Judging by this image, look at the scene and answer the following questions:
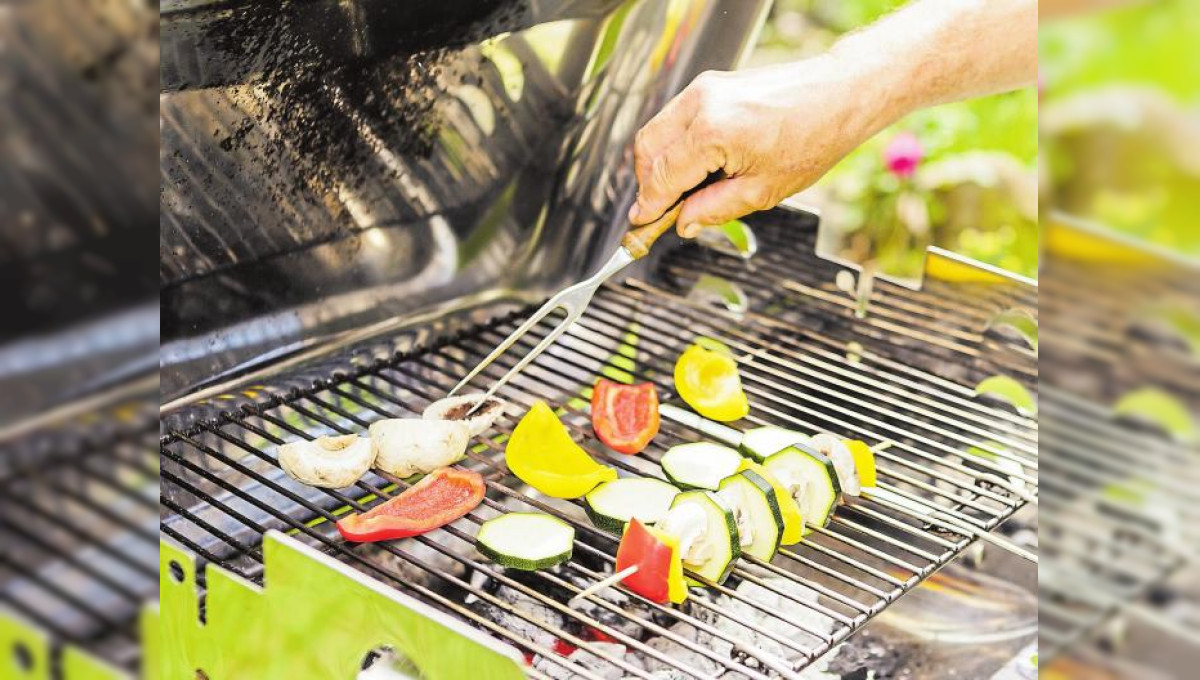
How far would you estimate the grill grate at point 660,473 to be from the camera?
187 cm

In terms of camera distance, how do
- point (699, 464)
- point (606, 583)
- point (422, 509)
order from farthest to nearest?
point (699, 464), point (422, 509), point (606, 583)

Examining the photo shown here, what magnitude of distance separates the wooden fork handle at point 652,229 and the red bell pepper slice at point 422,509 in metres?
0.46

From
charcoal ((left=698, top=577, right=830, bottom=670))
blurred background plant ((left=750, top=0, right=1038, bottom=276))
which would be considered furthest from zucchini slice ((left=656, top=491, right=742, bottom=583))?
blurred background plant ((left=750, top=0, right=1038, bottom=276))

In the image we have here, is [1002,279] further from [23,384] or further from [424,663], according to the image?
[23,384]

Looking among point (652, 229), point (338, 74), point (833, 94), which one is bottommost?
point (652, 229)

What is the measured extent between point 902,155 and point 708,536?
10.1 ft

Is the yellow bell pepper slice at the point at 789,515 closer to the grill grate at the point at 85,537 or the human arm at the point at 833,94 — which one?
the human arm at the point at 833,94

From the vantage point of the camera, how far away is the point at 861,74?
217cm

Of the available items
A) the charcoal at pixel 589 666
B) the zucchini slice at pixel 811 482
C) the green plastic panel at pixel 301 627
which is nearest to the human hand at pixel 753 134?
the zucchini slice at pixel 811 482

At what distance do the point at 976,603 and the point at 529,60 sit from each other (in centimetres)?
135

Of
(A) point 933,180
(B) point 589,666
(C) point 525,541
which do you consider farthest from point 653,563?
(A) point 933,180

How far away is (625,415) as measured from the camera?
2.33 meters

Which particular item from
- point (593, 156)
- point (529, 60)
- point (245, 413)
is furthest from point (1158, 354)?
point (593, 156)

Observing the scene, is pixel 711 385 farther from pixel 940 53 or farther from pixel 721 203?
pixel 940 53
